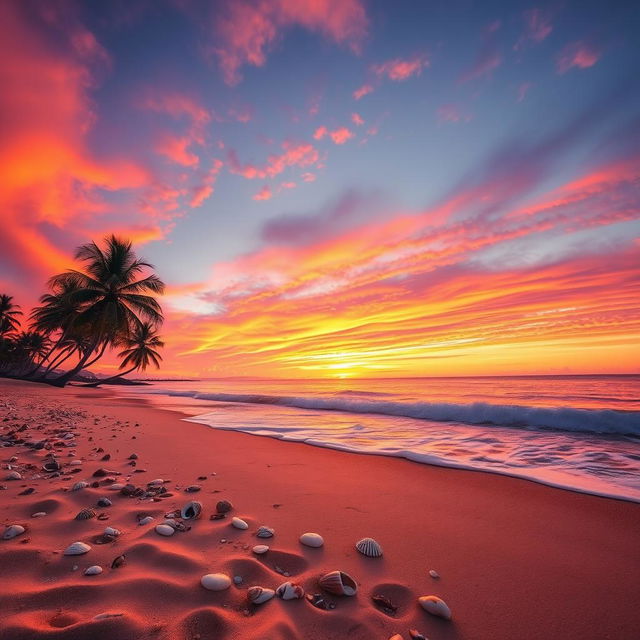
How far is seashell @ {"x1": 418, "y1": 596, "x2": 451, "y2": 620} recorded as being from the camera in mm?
1787

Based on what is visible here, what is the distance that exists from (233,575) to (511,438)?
23.1 ft

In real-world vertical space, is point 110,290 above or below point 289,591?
above

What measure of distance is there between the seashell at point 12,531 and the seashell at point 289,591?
2.05m

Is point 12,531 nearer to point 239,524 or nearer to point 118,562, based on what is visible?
point 118,562

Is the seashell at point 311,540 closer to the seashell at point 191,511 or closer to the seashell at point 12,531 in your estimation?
the seashell at point 191,511

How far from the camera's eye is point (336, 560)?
230 centimetres

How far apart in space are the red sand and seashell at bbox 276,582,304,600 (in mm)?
38

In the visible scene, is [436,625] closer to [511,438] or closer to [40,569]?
[40,569]

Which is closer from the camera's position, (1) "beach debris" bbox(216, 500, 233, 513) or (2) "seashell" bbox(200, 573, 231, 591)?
(2) "seashell" bbox(200, 573, 231, 591)

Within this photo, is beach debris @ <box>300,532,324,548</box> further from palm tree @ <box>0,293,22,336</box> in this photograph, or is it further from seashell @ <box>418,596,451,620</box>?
palm tree @ <box>0,293,22,336</box>

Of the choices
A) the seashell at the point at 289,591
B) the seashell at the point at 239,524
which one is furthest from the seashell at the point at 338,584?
the seashell at the point at 239,524

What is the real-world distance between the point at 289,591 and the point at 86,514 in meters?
2.01

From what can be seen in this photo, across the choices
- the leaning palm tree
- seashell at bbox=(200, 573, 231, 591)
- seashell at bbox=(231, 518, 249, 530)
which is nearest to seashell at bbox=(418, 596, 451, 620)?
seashell at bbox=(200, 573, 231, 591)

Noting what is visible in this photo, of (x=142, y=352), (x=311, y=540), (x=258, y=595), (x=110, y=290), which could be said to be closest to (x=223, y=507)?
(x=311, y=540)
